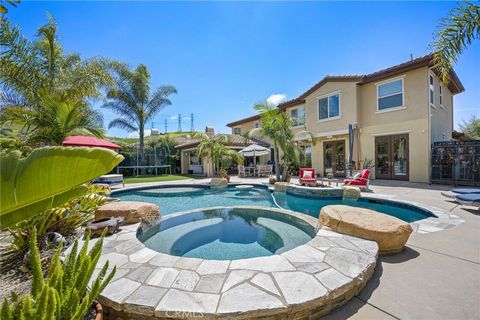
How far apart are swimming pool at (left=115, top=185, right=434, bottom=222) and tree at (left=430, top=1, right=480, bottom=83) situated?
15.4ft

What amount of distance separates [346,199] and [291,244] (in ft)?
19.6

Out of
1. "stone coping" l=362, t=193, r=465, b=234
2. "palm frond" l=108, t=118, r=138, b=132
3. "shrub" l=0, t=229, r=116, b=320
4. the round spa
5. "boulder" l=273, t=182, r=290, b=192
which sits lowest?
the round spa

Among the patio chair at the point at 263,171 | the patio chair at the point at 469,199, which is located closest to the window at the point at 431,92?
the patio chair at the point at 469,199

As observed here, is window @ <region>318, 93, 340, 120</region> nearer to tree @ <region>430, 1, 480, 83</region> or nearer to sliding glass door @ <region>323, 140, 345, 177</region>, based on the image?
sliding glass door @ <region>323, 140, 345, 177</region>

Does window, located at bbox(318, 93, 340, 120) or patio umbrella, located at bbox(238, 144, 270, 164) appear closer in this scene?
window, located at bbox(318, 93, 340, 120)

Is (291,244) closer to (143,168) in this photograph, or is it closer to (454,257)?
(454,257)

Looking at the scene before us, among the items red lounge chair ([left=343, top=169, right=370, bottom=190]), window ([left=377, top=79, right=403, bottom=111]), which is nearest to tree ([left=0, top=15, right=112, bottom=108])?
red lounge chair ([left=343, top=169, right=370, bottom=190])

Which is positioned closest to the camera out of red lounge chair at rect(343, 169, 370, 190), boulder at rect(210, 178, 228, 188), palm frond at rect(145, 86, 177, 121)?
red lounge chair at rect(343, 169, 370, 190)

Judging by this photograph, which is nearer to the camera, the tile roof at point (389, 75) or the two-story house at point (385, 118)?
the tile roof at point (389, 75)

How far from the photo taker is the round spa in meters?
5.07

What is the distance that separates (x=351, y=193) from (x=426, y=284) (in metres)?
7.12

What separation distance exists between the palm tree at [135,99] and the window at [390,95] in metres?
18.9

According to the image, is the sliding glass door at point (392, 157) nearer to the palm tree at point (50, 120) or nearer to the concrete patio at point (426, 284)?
the concrete patio at point (426, 284)

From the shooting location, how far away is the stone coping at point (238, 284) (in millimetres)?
2350
